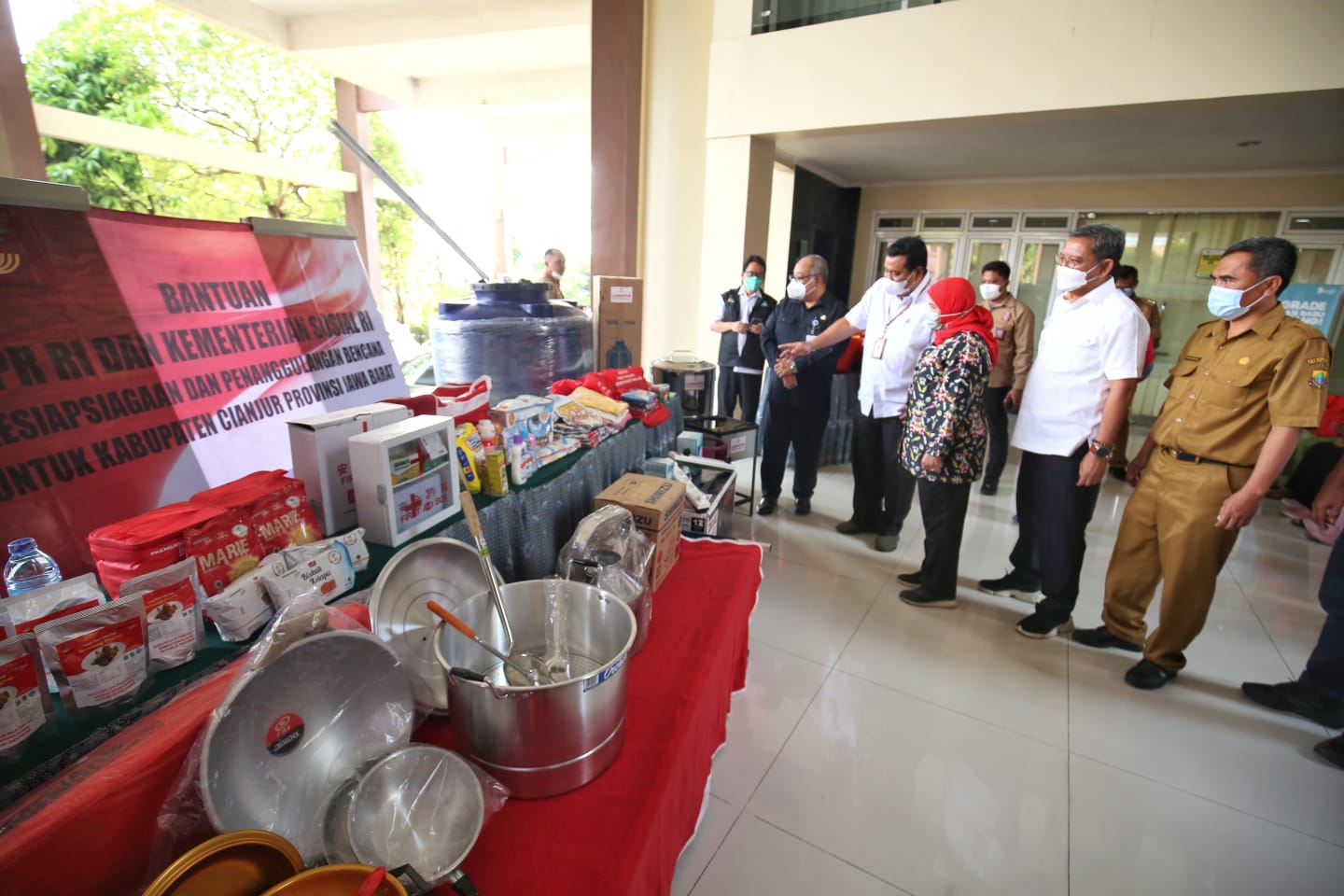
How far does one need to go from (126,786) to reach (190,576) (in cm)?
26

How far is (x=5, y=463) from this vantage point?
0.92 meters

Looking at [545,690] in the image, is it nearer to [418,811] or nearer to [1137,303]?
[418,811]

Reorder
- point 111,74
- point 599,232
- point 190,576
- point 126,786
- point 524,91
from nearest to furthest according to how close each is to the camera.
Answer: point 126,786, point 190,576, point 599,232, point 524,91, point 111,74

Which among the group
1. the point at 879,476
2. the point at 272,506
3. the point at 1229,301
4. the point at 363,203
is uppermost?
the point at 363,203

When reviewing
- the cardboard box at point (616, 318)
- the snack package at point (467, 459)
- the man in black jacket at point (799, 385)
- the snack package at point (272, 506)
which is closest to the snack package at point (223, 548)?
the snack package at point (272, 506)

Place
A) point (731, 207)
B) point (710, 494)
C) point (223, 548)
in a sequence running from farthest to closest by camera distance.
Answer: point (731, 207) → point (710, 494) → point (223, 548)

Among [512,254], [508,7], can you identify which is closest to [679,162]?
[508,7]

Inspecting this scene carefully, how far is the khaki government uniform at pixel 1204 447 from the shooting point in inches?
63.5

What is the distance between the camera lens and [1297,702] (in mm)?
1908

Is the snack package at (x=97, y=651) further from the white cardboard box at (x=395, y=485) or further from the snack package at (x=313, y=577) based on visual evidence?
the white cardboard box at (x=395, y=485)

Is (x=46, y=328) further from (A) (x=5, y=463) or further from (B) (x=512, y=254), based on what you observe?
(B) (x=512, y=254)

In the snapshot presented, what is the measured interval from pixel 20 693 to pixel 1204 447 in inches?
104

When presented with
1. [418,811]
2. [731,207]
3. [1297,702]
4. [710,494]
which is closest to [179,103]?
[731,207]

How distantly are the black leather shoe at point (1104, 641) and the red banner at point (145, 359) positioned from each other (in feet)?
9.06
